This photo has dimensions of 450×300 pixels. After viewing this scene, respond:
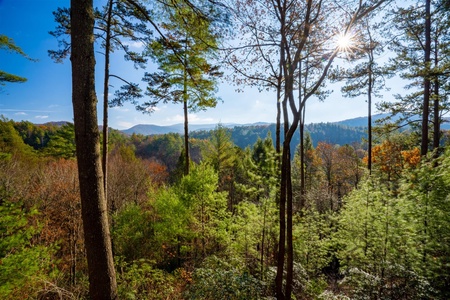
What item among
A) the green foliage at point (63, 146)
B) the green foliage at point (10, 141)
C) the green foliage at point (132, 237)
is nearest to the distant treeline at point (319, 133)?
the green foliage at point (63, 146)

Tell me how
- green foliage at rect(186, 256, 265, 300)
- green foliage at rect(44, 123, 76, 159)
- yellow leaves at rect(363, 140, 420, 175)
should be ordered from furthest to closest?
green foliage at rect(44, 123, 76, 159)
yellow leaves at rect(363, 140, 420, 175)
green foliage at rect(186, 256, 265, 300)

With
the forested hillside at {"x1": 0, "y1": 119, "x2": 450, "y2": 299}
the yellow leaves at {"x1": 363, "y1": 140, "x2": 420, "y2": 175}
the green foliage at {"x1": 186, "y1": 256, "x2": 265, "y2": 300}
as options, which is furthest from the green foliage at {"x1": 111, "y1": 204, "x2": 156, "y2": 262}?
the yellow leaves at {"x1": 363, "y1": 140, "x2": 420, "y2": 175}

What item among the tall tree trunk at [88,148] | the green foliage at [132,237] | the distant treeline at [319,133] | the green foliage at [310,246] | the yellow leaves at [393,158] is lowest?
the green foliage at [132,237]

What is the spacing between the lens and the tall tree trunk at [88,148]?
7.06 ft

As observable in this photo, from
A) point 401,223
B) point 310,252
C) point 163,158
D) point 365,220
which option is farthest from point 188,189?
point 163,158

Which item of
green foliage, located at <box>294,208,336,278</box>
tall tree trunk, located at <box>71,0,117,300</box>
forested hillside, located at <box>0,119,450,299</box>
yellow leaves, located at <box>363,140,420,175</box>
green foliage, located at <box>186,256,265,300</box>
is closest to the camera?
tall tree trunk, located at <box>71,0,117,300</box>

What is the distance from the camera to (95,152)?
7.27 ft

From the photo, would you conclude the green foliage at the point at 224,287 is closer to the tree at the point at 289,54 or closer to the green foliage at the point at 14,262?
the tree at the point at 289,54

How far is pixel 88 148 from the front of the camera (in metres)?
2.17

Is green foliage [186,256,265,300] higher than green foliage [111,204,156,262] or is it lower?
higher

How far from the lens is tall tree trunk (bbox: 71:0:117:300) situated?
215 cm

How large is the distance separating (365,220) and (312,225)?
2.00 meters

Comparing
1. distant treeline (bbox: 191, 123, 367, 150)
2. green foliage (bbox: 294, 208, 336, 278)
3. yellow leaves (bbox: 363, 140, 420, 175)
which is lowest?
green foliage (bbox: 294, 208, 336, 278)

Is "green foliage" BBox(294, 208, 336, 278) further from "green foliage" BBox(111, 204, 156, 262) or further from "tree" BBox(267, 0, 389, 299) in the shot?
"green foliage" BBox(111, 204, 156, 262)
